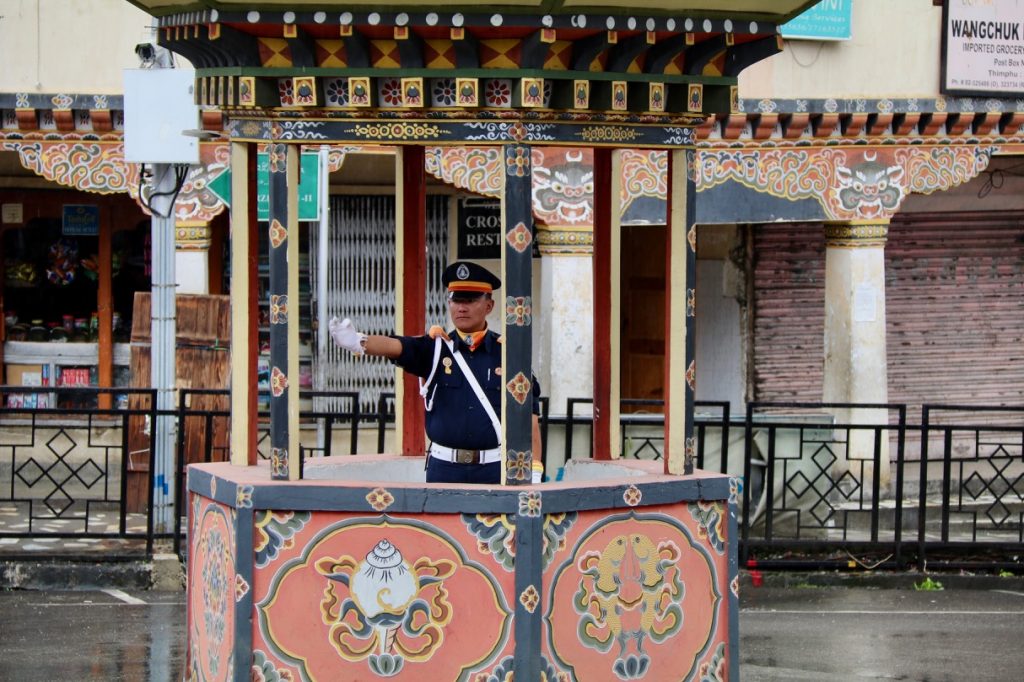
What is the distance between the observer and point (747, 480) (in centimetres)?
1232

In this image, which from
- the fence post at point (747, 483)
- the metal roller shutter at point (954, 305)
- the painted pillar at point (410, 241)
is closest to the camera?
the painted pillar at point (410, 241)

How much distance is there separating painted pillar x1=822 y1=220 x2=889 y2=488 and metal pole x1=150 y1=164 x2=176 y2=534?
720 centimetres

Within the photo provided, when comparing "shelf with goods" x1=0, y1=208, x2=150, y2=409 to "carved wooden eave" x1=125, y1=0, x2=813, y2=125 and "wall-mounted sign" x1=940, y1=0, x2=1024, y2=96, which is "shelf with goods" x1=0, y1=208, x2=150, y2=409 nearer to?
"wall-mounted sign" x1=940, y1=0, x2=1024, y2=96

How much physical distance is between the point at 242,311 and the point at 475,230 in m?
9.98

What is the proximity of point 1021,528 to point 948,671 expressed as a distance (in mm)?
3577

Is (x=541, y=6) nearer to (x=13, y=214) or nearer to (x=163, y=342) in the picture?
(x=163, y=342)

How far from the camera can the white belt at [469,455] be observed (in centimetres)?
785

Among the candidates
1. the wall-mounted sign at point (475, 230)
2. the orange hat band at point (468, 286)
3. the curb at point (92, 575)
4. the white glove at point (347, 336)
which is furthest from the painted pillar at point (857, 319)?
the white glove at point (347, 336)

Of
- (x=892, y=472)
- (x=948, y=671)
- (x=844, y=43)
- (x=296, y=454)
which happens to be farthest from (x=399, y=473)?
(x=892, y=472)

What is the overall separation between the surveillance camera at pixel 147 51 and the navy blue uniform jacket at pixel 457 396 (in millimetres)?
4742

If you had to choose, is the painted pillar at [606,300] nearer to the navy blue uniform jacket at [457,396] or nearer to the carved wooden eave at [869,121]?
the navy blue uniform jacket at [457,396]

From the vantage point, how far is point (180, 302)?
14656 millimetres

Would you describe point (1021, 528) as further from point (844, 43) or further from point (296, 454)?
point (296, 454)

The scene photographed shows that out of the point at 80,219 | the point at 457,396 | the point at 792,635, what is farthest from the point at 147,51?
the point at 80,219
